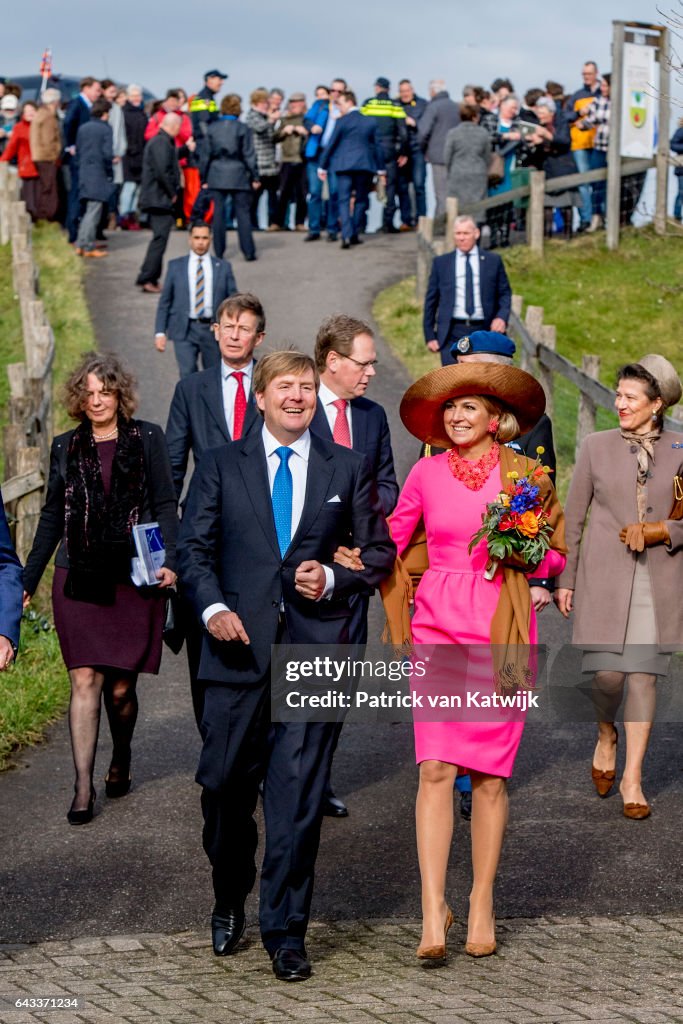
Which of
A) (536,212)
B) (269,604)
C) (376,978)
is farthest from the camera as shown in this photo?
(536,212)

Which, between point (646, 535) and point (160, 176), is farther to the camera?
point (160, 176)

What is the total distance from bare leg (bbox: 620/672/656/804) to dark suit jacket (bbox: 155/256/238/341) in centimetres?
649

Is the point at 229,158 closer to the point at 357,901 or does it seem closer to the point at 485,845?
the point at 357,901

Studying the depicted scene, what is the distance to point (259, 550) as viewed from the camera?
6066 mm

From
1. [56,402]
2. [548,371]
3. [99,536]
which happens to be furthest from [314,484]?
[56,402]

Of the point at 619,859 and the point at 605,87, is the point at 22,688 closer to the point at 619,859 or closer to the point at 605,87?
the point at 619,859

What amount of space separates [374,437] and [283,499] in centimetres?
186

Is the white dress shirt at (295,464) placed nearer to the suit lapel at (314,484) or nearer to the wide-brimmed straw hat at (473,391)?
the suit lapel at (314,484)

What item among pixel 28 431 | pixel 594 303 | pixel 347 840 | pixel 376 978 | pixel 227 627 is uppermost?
pixel 594 303

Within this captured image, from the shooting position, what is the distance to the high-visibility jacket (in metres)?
25.7

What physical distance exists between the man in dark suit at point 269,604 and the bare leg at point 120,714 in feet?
6.62

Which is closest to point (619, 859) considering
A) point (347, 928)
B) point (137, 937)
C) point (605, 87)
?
point (347, 928)

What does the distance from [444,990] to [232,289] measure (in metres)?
8.87

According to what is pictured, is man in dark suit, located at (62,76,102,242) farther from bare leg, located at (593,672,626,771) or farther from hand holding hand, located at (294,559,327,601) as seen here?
hand holding hand, located at (294,559,327,601)
